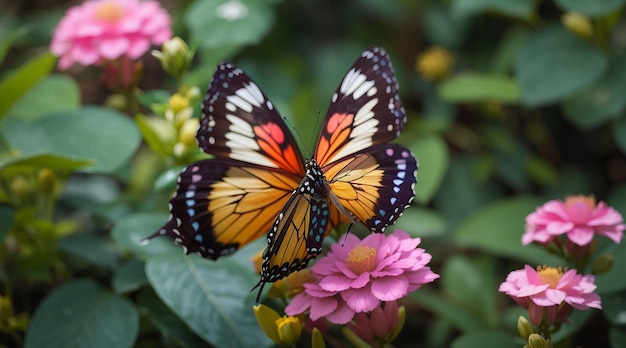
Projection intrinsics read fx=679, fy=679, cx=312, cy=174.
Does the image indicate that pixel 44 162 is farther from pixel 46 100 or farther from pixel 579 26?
pixel 579 26

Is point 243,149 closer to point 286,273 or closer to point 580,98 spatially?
point 286,273

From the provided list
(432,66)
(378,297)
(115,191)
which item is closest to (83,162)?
(378,297)

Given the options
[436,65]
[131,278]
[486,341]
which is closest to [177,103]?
[131,278]

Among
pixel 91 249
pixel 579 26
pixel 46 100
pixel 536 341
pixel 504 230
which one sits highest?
pixel 579 26

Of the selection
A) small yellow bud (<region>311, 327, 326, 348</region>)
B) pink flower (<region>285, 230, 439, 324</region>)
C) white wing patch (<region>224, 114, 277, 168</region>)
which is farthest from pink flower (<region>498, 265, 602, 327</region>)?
white wing patch (<region>224, 114, 277, 168</region>)

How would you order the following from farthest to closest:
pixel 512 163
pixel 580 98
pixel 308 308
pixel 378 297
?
pixel 512 163, pixel 580 98, pixel 308 308, pixel 378 297

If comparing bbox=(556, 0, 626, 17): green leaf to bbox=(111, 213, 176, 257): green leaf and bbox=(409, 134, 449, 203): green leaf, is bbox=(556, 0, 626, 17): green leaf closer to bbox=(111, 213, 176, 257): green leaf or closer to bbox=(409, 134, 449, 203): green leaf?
bbox=(409, 134, 449, 203): green leaf
